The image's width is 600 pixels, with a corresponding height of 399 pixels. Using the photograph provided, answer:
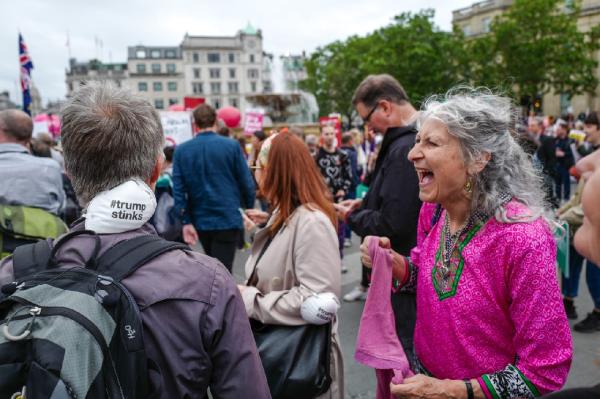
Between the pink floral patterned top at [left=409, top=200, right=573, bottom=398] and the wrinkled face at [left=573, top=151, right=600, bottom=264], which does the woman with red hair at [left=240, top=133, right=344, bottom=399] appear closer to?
the pink floral patterned top at [left=409, top=200, right=573, bottom=398]

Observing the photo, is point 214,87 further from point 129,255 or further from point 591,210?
point 591,210

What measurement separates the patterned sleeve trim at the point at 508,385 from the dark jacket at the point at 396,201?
3.96 feet

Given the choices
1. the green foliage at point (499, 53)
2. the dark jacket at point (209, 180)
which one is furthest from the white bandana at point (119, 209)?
the green foliage at point (499, 53)

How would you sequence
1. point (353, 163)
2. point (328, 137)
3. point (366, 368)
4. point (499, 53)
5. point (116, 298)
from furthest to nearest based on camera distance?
point (499, 53) < point (353, 163) < point (328, 137) < point (366, 368) < point (116, 298)

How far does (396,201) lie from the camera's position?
265 centimetres

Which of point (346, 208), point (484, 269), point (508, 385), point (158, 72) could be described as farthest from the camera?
point (158, 72)

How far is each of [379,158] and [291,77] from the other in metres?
104

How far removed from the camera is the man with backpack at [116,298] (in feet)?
3.24

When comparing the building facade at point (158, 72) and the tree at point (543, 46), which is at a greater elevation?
the building facade at point (158, 72)

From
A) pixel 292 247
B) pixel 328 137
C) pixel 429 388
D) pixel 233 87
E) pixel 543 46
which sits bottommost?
pixel 429 388

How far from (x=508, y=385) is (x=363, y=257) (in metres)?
0.82

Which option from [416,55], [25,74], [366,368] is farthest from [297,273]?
[416,55]

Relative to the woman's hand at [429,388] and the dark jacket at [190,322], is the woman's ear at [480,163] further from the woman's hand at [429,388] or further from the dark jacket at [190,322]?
the dark jacket at [190,322]

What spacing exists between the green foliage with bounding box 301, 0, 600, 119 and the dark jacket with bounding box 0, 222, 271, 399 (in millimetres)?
27933
